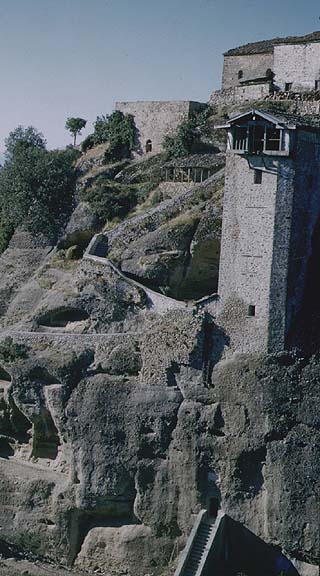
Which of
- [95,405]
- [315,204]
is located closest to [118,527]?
[95,405]

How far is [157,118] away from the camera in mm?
55406

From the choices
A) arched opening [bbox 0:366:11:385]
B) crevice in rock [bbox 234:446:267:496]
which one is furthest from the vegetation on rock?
crevice in rock [bbox 234:446:267:496]

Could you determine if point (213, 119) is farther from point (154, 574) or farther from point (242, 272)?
point (154, 574)

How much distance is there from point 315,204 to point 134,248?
1010 cm

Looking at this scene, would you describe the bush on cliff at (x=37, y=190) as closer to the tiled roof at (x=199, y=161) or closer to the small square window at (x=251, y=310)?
the tiled roof at (x=199, y=161)

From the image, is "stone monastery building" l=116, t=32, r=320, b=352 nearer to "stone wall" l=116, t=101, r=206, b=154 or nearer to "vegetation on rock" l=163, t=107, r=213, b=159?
"vegetation on rock" l=163, t=107, r=213, b=159

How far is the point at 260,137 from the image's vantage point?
38.7 metres

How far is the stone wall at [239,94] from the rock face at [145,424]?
31.8ft

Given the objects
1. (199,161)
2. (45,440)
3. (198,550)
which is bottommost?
(198,550)

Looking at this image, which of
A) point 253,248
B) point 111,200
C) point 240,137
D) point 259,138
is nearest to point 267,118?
point 259,138

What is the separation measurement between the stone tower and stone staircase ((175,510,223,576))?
7.54 m

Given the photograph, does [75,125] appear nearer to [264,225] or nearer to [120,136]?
[120,136]

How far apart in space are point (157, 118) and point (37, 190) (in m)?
8.58

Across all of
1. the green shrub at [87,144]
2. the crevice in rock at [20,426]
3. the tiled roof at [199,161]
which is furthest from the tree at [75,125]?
the crevice in rock at [20,426]
